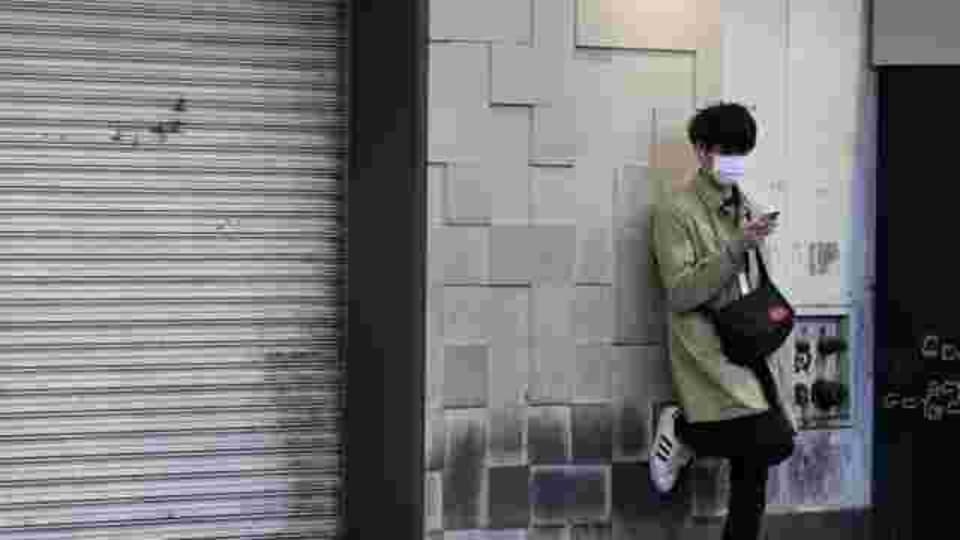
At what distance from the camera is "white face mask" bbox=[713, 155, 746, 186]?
21.4 feet

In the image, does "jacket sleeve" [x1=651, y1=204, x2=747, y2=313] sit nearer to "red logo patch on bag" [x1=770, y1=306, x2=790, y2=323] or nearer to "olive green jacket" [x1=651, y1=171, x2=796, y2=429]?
"olive green jacket" [x1=651, y1=171, x2=796, y2=429]

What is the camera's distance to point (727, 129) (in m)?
6.48

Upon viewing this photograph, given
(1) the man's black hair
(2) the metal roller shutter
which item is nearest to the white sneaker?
(1) the man's black hair

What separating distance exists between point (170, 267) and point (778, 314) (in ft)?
8.21

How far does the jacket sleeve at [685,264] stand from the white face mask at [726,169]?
229mm

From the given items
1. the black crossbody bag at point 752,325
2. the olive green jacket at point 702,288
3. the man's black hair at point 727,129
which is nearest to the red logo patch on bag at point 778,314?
the black crossbody bag at point 752,325

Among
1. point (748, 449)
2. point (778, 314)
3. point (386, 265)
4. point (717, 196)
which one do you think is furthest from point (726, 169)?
point (386, 265)

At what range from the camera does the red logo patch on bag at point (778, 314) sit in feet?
20.9

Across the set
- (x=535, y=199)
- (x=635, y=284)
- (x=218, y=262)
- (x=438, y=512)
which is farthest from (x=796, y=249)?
(x=218, y=262)

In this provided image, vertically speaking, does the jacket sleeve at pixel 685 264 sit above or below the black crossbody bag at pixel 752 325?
above

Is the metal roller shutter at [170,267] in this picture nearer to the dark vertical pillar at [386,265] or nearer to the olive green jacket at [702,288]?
the dark vertical pillar at [386,265]

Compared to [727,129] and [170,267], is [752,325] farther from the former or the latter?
[170,267]

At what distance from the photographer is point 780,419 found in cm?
639

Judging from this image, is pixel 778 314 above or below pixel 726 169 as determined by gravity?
below
